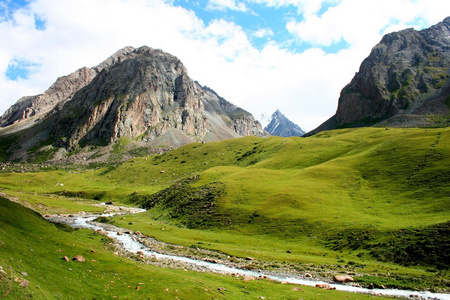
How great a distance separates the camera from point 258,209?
74188 millimetres

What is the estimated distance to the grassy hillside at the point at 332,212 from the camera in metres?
43.6

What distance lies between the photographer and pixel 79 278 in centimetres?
2519

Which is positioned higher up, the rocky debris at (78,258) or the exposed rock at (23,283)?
the exposed rock at (23,283)

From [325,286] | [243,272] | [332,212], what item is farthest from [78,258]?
[332,212]

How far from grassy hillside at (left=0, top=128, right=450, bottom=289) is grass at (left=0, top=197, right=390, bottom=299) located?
13.5 meters

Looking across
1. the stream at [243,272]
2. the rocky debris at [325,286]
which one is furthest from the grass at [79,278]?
the stream at [243,272]

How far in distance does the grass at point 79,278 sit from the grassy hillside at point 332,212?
1355 cm

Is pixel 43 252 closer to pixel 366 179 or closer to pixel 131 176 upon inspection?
pixel 366 179

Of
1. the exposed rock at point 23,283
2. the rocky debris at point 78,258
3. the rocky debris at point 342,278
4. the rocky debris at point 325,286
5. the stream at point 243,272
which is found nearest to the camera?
the exposed rock at point 23,283

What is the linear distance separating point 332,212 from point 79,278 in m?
57.4

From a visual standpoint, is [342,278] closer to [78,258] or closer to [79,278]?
[79,278]

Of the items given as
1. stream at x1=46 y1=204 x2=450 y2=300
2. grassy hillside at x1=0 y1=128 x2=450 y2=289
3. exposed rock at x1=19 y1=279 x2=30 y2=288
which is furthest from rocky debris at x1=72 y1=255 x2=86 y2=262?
grassy hillside at x1=0 y1=128 x2=450 y2=289

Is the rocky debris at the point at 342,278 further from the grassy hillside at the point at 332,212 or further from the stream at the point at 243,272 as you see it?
the grassy hillside at the point at 332,212

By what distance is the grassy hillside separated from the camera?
43594 millimetres
